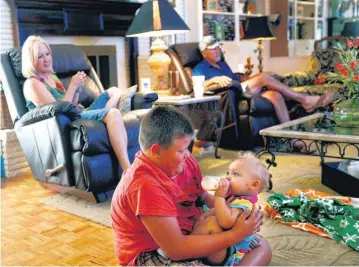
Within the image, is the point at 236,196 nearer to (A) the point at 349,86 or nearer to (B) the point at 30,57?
(A) the point at 349,86

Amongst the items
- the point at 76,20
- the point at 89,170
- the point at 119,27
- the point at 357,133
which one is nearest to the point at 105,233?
the point at 89,170

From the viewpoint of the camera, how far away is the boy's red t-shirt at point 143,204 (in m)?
1.10

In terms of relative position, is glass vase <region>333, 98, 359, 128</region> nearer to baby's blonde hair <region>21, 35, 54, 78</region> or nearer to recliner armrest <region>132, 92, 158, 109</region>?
recliner armrest <region>132, 92, 158, 109</region>

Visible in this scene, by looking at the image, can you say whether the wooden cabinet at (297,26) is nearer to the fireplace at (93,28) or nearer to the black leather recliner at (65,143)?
the fireplace at (93,28)

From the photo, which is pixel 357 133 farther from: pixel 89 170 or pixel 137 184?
pixel 137 184

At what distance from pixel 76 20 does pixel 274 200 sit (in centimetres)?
247

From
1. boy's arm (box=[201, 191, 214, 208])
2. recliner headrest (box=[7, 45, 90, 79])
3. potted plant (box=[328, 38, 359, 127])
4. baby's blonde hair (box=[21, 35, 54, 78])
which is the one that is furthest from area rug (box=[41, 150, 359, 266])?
recliner headrest (box=[7, 45, 90, 79])

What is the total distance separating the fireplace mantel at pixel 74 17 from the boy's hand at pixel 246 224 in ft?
9.25

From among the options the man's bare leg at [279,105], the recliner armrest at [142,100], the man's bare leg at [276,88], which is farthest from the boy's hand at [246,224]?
the man's bare leg at [276,88]

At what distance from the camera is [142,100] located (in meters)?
3.14

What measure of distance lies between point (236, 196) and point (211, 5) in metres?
4.28

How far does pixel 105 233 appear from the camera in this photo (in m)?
2.15

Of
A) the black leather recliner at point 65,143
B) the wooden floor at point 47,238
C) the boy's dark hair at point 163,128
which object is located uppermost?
the boy's dark hair at point 163,128

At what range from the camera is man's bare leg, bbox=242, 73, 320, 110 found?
4.02 m
